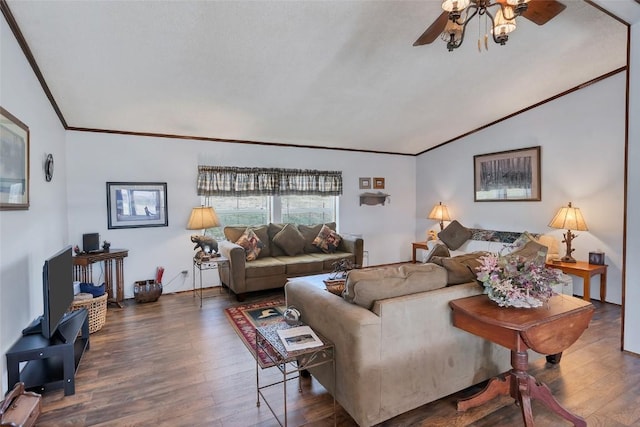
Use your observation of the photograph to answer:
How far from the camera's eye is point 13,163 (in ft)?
7.57

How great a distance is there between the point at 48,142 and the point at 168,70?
56.9 inches

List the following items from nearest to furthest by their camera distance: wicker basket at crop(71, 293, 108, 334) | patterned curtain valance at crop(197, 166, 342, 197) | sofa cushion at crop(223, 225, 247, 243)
Result: 1. wicker basket at crop(71, 293, 108, 334)
2. sofa cushion at crop(223, 225, 247, 243)
3. patterned curtain valance at crop(197, 166, 342, 197)

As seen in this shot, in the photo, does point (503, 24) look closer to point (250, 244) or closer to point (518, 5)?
point (518, 5)

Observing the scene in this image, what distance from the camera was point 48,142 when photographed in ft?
10.9

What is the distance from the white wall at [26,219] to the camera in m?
2.18

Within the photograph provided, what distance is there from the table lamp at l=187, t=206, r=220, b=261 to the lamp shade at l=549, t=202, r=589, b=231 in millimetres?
4605

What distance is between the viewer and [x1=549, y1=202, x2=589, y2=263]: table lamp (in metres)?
4.30

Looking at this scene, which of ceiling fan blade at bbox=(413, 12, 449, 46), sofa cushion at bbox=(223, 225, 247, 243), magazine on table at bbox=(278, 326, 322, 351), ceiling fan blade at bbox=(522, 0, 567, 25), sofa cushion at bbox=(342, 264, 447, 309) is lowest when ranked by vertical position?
magazine on table at bbox=(278, 326, 322, 351)

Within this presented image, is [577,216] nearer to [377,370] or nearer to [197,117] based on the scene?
[377,370]

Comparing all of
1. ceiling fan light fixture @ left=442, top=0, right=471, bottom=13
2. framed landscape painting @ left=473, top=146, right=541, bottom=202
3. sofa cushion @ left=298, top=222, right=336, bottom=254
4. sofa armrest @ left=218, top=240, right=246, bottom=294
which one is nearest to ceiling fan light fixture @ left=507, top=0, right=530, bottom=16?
ceiling fan light fixture @ left=442, top=0, right=471, bottom=13

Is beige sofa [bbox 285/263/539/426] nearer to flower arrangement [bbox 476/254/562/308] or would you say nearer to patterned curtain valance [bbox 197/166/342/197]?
flower arrangement [bbox 476/254/562/308]

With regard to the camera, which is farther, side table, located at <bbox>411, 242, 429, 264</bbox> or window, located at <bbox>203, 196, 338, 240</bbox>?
side table, located at <bbox>411, 242, 429, 264</bbox>

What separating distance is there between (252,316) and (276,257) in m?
1.27

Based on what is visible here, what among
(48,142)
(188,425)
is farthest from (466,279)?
(48,142)
